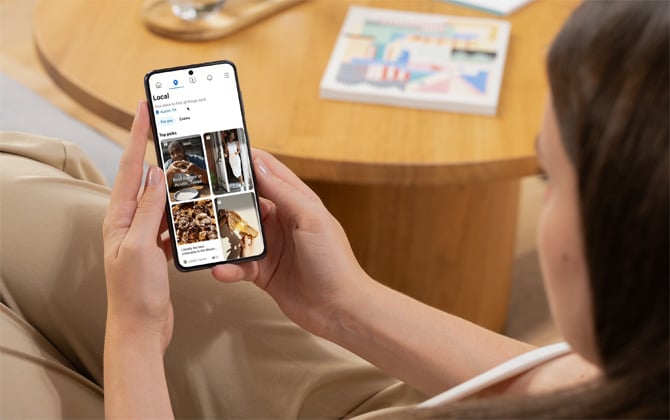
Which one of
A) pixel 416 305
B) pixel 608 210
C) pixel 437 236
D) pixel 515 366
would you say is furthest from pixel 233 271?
pixel 437 236

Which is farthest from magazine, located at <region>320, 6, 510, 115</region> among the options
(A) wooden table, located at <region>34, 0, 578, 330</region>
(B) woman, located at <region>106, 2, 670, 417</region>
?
(B) woman, located at <region>106, 2, 670, 417</region>

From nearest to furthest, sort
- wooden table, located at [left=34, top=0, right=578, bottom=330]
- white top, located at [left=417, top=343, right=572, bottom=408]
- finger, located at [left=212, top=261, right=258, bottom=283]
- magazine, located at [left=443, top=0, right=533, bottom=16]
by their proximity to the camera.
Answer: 1. white top, located at [left=417, top=343, right=572, bottom=408]
2. finger, located at [left=212, top=261, right=258, bottom=283]
3. wooden table, located at [left=34, top=0, right=578, bottom=330]
4. magazine, located at [left=443, top=0, right=533, bottom=16]

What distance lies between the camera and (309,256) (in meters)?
0.84

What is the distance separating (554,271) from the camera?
539mm

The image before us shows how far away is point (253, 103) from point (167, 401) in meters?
0.57

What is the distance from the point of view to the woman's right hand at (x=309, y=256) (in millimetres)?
841

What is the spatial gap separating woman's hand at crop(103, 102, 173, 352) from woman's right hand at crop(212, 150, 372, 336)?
0.08 m

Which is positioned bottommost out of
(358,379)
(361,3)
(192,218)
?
(358,379)

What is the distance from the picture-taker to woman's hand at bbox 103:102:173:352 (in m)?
0.76

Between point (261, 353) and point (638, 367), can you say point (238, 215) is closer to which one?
point (261, 353)

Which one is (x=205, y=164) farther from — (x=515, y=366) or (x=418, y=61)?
(x=418, y=61)

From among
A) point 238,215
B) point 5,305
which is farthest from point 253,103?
point 5,305

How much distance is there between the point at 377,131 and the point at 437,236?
0.38m

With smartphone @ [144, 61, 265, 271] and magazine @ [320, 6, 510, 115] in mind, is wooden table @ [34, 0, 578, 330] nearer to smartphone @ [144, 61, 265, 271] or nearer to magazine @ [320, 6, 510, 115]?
magazine @ [320, 6, 510, 115]
